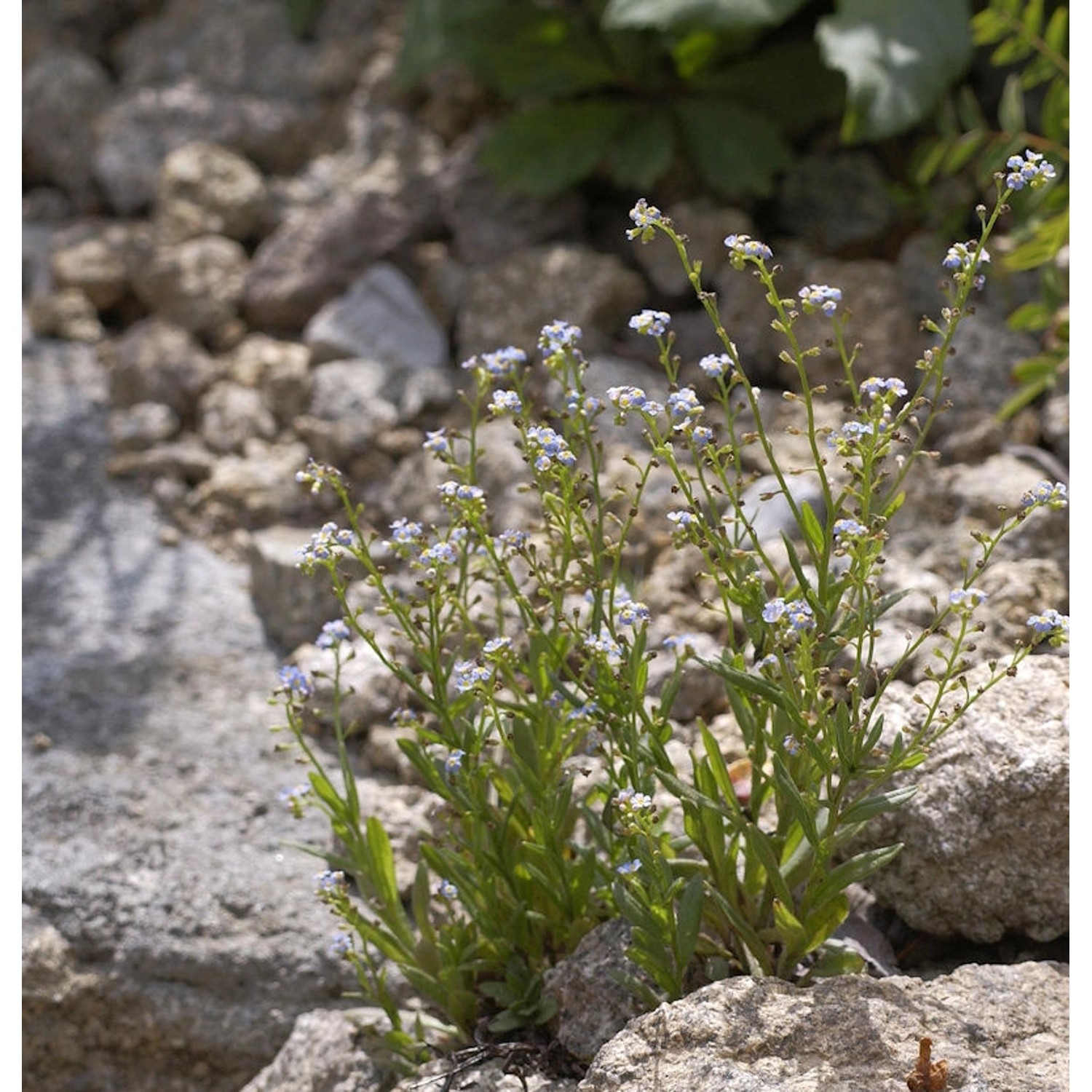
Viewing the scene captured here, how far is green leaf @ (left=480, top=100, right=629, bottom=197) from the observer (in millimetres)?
3758

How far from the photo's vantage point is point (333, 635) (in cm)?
208

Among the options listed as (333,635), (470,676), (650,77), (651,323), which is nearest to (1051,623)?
(651,323)

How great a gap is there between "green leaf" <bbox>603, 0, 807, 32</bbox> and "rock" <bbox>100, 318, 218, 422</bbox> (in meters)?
1.40

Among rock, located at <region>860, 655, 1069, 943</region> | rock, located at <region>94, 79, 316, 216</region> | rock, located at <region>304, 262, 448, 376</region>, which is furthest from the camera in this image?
rock, located at <region>94, 79, 316, 216</region>

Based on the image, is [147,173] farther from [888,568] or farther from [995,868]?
[995,868]

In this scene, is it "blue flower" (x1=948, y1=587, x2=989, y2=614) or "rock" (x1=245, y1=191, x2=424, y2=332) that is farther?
"rock" (x1=245, y1=191, x2=424, y2=332)

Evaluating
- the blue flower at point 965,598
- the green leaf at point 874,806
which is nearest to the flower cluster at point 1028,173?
the blue flower at point 965,598

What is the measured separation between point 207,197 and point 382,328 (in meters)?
0.84

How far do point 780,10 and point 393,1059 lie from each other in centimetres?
255

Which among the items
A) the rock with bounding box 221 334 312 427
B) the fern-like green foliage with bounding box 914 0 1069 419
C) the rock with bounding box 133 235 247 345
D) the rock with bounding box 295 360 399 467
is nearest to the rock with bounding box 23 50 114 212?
the rock with bounding box 133 235 247 345

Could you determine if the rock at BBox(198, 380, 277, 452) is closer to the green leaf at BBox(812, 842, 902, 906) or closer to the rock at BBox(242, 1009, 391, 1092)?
the rock at BBox(242, 1009, 391, 1092)

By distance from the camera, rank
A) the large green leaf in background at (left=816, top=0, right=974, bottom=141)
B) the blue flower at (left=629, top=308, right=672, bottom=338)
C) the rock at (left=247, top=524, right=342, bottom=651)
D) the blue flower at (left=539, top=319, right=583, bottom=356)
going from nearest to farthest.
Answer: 1. the blue flower at (left=629, top=308, right=672, bottom=338)
2. the blue flower at (left=539, top=319, right=583, bottom=356)
3. the rock at (left=247, top=524, right=342, bottom=651)
4. the large green leaf in background at (left=816, top=0, right=974, bottom=141)

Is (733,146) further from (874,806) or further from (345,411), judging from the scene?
(874,806)

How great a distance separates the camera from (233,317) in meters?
4.06
